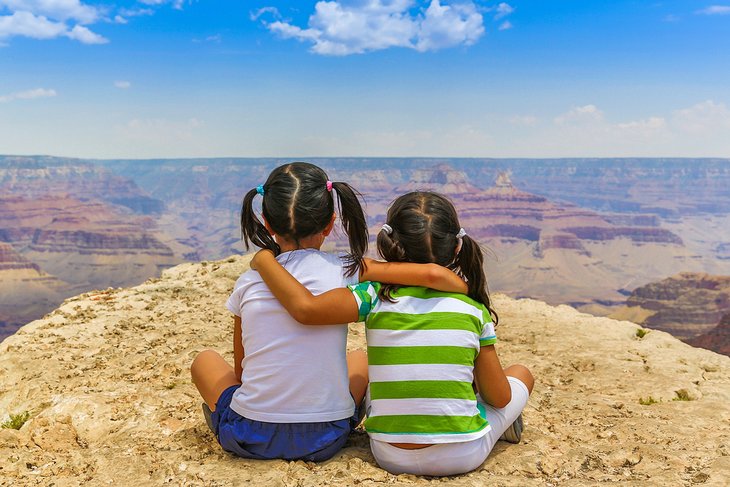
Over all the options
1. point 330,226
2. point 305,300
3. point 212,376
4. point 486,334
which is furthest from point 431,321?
point 212,376

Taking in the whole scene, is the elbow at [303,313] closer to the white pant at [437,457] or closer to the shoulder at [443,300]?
the shoulder at [443,300]

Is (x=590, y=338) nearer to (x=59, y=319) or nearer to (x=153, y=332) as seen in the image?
(x=153, y=332)

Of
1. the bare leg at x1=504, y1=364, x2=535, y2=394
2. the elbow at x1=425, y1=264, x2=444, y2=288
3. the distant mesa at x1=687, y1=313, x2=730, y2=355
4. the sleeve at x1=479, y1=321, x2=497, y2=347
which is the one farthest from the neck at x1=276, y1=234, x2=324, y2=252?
the distant mesa at x1=687, y1=313, x2=730, y2=355

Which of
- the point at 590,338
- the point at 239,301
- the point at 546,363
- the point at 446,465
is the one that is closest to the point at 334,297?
the point at 239,301

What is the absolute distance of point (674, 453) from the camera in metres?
3.51

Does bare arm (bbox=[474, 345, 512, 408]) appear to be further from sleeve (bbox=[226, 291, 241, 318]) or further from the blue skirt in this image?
sleeve (bbox=[226, 291, 241, 318])

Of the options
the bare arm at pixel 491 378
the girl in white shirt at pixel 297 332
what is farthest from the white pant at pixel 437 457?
the girl in white shirt at pixel 297 332

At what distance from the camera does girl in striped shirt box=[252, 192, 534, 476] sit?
9.32 feet

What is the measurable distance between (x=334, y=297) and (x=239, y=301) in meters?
0.57

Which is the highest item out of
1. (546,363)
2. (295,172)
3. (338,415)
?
(295,172)

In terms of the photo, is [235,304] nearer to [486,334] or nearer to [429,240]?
[429,240]

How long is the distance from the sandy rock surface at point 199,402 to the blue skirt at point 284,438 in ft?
0.21

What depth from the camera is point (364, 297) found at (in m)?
2.90

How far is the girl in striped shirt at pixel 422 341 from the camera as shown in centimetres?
284
